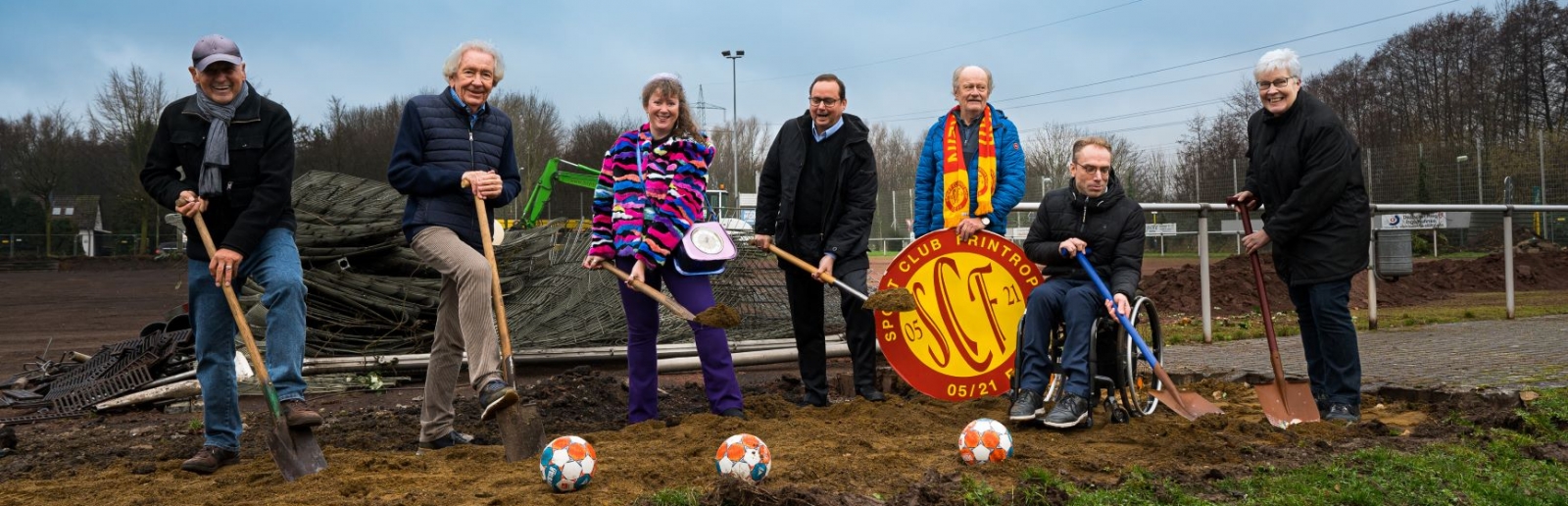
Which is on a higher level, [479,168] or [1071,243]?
[479,168]

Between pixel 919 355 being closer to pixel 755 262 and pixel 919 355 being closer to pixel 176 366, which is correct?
pixel 755 262

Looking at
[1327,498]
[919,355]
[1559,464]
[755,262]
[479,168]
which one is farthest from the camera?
[755,262]

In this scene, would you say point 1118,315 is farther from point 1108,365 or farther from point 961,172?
point 961,172

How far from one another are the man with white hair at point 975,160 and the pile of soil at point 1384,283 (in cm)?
801

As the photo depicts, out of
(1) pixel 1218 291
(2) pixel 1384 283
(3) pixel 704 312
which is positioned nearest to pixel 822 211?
(3) pixel 704 312

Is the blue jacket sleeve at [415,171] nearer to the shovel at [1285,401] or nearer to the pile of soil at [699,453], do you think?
the pile of soil at [699,453]

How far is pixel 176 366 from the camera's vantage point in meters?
7.88

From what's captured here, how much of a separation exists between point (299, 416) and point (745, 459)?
1.73m

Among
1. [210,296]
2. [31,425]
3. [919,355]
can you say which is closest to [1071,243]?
[919,355]

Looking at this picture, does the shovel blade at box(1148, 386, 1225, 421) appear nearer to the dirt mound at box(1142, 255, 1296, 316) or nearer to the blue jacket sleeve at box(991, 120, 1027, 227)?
the blue jacket sleeve at box(991, 120, 1027, 227)

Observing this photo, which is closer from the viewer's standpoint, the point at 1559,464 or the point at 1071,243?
the point at 1559,464

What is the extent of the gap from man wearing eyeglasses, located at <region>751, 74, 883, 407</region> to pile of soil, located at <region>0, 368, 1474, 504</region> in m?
0.32

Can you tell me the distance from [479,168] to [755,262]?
4.31m

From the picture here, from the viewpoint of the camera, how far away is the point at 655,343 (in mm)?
5719
